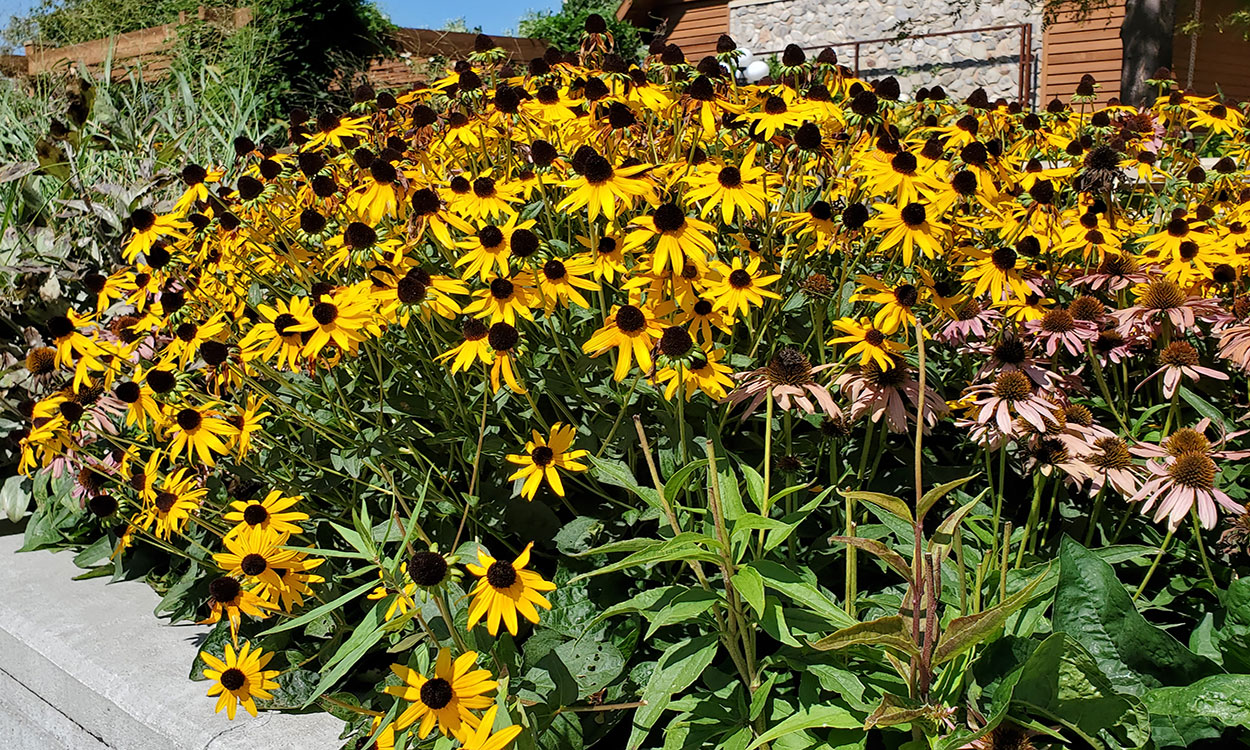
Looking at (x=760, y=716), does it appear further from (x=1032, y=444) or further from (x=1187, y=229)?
(x=1187, y=229)

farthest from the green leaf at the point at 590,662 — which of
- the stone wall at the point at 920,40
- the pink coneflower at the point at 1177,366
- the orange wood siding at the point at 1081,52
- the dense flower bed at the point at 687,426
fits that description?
the orange wood siding at the point at 1081,52

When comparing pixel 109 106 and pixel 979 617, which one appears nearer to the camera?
pixel 979 617

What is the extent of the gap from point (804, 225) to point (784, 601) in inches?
30.8

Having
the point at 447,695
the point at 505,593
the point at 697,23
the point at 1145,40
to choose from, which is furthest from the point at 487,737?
the point at 697,23

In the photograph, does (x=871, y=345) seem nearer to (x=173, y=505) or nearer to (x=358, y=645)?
(x=358, y=645)

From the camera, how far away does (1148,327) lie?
208cm

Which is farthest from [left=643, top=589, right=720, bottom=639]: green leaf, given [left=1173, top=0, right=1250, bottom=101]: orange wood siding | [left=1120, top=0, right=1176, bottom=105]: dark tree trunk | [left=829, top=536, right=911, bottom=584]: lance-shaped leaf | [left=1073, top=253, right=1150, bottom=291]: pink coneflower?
[left=1173, top=0, right=1250, bottom=101]: orange wood siding

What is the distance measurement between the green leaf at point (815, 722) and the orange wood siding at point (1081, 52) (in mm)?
16023

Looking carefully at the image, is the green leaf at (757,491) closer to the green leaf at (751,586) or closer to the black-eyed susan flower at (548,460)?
the green leaf at (751,586)

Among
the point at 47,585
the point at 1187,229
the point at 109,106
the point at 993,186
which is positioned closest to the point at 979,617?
the point at 993,186

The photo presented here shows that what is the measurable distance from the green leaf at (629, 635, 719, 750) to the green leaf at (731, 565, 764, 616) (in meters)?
0.16

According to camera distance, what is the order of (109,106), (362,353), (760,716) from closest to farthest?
(760,716) < (362,353) < (109,106)

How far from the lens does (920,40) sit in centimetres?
1706

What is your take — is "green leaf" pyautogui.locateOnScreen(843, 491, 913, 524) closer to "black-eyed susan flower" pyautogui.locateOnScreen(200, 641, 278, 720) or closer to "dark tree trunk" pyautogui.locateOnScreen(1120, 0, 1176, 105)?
"black-eyed susan flower" pyautogui.locateOnScreen(200, 641, 278, 720)
